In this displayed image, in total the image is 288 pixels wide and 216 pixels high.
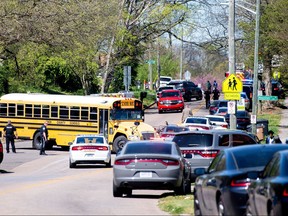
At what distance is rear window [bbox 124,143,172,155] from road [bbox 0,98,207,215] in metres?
1.18

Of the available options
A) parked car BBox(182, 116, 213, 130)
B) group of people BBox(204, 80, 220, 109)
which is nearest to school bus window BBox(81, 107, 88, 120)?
parked car BBox(182, 116, 213, 130)

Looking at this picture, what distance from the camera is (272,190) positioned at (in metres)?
12.4

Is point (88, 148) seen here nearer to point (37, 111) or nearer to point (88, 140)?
point (88, 140)

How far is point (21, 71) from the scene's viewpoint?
67.3m

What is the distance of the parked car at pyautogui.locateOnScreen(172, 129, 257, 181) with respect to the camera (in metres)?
25.8

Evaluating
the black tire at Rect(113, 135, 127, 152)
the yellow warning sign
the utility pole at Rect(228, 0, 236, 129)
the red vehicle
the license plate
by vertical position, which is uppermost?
the utility pole at Rect(228, 0, 236, 129)

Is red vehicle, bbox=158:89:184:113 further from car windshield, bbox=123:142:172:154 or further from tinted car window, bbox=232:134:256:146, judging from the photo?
car windshield, bbox=123:142:172:154

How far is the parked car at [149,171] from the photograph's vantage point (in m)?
22.5

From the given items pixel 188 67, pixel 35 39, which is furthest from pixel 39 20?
pixel 188 67

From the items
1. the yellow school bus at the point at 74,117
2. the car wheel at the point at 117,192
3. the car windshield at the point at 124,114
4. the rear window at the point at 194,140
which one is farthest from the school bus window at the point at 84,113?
the car wheel at the point at 117,192

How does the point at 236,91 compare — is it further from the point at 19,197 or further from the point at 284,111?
the point at 284,111

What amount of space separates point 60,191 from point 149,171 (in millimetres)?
3973

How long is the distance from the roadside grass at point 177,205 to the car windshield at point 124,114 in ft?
72.5

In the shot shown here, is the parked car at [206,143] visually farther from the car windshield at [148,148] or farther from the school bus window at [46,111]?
the school bus window at [46,111]
